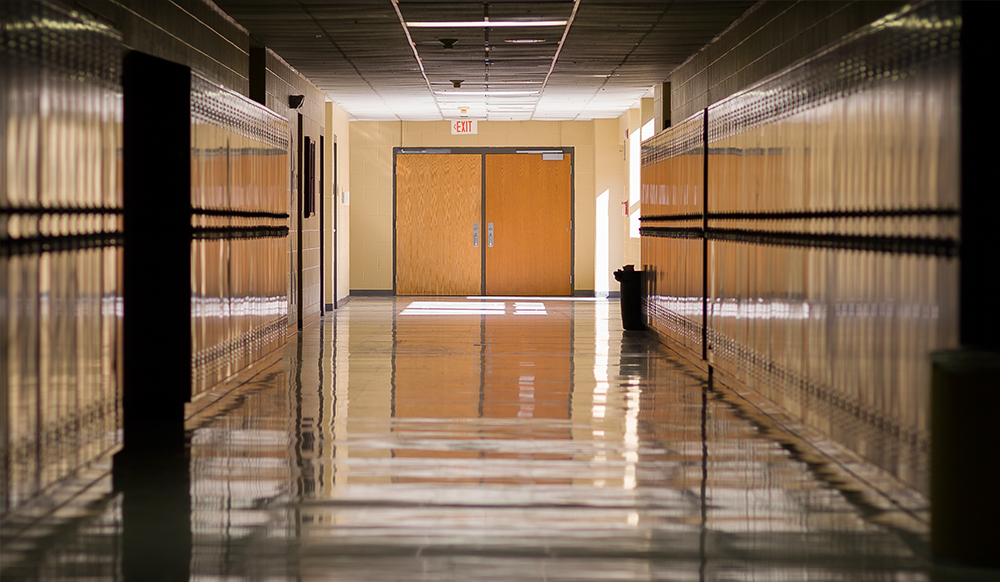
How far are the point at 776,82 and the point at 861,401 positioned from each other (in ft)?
7.12

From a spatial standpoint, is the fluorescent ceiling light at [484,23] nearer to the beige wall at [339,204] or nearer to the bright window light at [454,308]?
the beige wall at [339,204]

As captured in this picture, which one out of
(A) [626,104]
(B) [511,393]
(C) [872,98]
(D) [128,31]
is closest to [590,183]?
(A) [626,104]

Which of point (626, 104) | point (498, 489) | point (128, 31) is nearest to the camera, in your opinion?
point (498, 489)

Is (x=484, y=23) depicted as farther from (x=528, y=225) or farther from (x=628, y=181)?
(x=528, y=225)

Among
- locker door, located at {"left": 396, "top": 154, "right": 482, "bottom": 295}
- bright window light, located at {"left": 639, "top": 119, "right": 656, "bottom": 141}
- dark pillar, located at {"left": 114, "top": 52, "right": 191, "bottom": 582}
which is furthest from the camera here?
locker door, located at {"left": 396, "top": 154, "right": 482, "bottom": 295}

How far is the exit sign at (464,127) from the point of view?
16.2 metres

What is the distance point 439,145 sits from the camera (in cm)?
1639

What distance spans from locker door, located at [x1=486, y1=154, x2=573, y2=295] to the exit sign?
506 mm

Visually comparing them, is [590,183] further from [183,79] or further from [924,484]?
[924,484]

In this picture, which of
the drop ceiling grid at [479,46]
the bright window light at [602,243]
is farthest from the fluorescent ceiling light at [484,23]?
the bright window light at [602,243]

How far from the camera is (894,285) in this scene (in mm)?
3789

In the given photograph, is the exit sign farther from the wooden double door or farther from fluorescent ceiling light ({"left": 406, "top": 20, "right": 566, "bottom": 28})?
fluorescent ceiling light ({"left": 406, "top": 20, "right": 566, "bottom": 28})

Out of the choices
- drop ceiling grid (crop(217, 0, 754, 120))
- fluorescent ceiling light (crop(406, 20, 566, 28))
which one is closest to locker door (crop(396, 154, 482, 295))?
drop ceiling grid (crop(217, 0, 754, 120))

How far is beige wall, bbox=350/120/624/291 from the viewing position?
16125 millimetres
